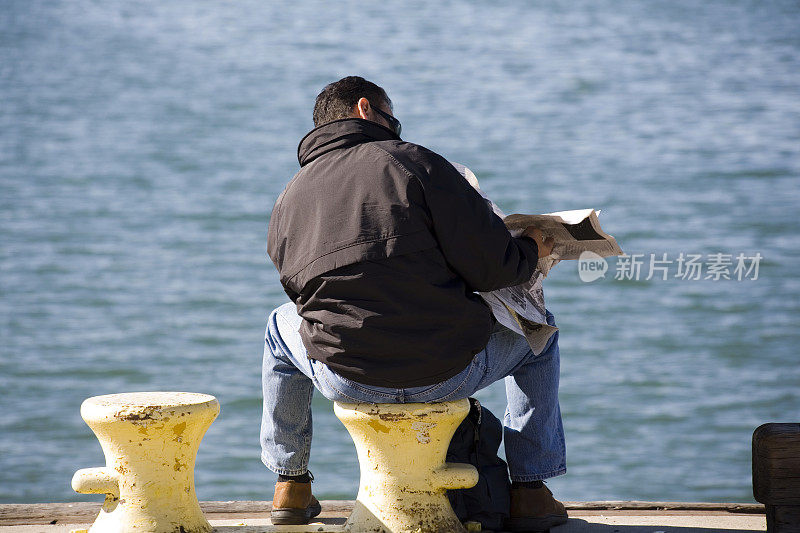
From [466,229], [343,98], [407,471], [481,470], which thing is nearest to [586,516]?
[481,470]

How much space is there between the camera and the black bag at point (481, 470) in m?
2.82

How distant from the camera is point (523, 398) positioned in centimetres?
282

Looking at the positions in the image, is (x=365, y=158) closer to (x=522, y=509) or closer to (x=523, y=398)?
(x=523, y=398)

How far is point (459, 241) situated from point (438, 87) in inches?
653

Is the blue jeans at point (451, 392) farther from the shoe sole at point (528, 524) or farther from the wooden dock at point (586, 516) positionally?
the wooden dock at point (586, 516)

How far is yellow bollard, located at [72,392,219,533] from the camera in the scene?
259 centimetres

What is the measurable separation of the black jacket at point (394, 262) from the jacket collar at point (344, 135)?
55 mm

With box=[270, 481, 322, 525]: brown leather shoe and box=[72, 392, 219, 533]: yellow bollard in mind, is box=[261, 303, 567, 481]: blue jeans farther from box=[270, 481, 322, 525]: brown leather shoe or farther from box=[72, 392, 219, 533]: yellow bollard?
box=[72, 392, 219, 533]: yellow bollard

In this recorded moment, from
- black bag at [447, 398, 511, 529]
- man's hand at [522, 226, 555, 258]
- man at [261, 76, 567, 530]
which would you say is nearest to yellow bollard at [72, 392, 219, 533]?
man at [261, 76, 567, 530]

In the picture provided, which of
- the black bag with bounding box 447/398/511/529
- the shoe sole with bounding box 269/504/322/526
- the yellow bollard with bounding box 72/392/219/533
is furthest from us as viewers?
the shoe sole with bounding box 269/504/322/526

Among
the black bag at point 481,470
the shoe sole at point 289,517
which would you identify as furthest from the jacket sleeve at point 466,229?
the shoe sole at point 289,517

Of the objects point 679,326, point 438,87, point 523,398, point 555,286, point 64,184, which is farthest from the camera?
point 438,87

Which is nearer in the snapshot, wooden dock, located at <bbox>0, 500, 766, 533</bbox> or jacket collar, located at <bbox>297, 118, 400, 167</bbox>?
jacket collar, located at <bbox>297, 118, 400, 167</bbox>

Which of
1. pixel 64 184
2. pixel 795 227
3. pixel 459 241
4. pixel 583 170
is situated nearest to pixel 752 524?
pixel 459 241
